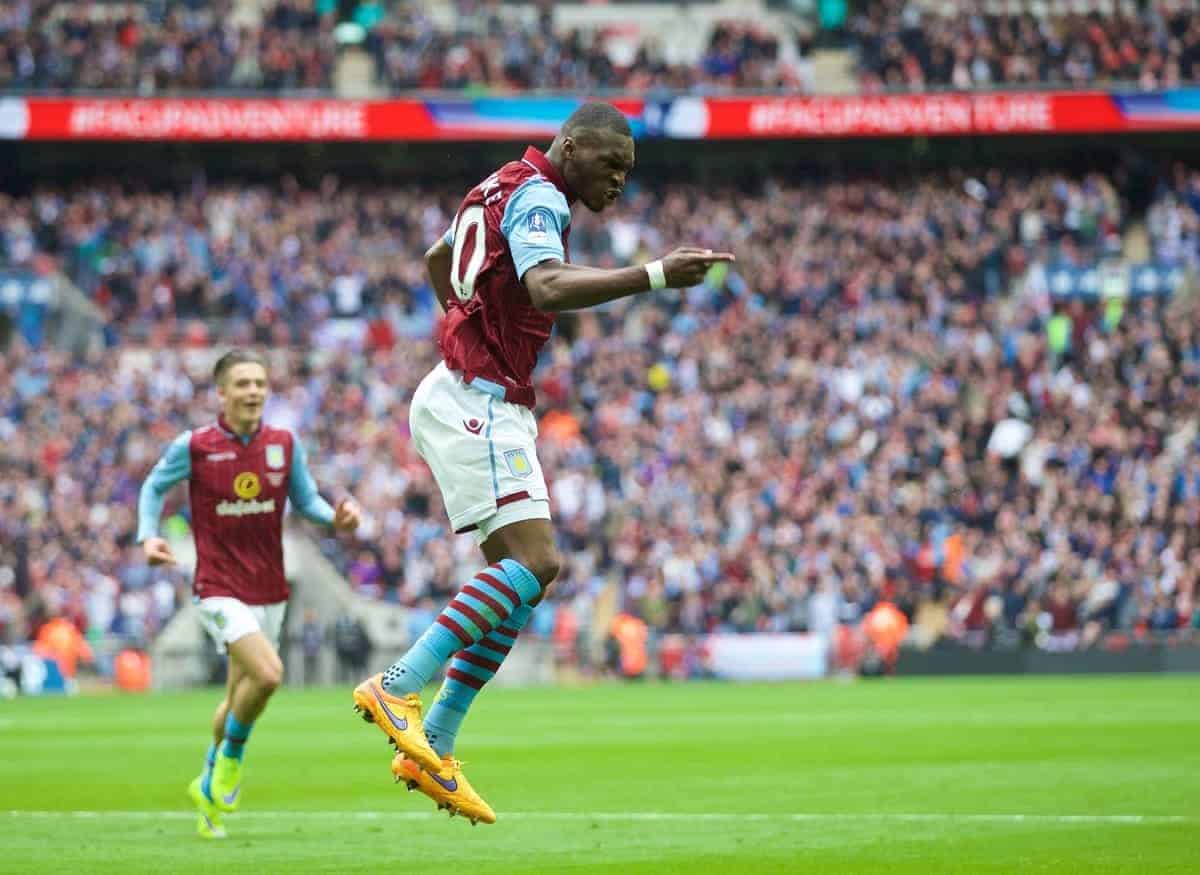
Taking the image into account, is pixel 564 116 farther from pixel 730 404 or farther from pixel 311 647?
pixel 311 647

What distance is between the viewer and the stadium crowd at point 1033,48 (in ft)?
133

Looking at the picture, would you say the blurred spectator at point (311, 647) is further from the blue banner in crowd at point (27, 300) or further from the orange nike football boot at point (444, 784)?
the orange nike football boot at point (444, 784)

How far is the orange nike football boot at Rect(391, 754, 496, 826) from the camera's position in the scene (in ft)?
25.9

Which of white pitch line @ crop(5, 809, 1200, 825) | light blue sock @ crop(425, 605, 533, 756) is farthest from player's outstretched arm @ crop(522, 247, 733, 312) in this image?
white pitch line @ crop(5, 809, 1200, 825)

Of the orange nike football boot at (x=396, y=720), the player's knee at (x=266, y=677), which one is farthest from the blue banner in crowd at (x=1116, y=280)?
the orange nike football boot at (x=396, y=720)

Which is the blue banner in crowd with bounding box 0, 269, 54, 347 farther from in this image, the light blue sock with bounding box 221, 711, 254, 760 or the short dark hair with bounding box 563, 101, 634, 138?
the short dark hair with bounding box 563, 101, 634, 138

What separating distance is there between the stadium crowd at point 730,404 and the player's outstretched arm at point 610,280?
2328 cm

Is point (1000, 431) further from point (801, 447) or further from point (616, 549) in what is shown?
point (616, 549)

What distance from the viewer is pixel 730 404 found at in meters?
35.2

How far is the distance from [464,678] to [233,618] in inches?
126

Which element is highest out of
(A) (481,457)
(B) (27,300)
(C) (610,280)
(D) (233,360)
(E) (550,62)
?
(E) (550,62)

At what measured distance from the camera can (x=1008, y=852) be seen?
8695 mm

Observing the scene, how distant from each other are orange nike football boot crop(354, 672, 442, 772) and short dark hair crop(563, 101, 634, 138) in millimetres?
2403

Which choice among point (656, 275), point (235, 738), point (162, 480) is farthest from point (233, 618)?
point (656, 275)
